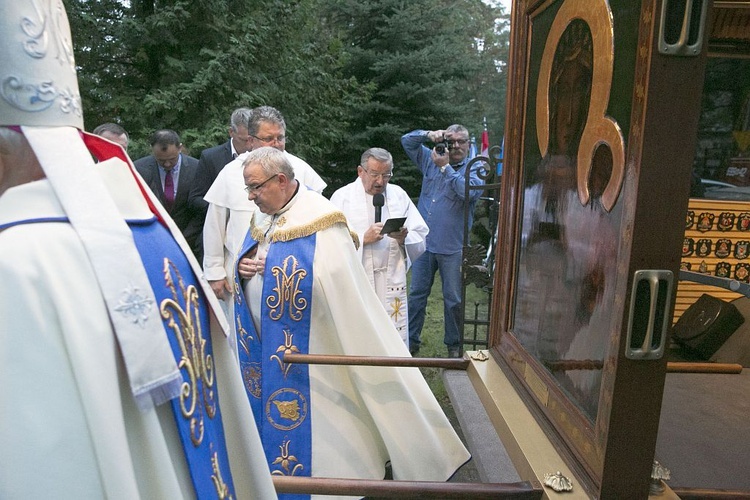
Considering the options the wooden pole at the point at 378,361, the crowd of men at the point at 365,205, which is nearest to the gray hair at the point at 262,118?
the crowd of men at the point at 365,205

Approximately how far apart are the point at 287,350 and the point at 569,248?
1.63 m

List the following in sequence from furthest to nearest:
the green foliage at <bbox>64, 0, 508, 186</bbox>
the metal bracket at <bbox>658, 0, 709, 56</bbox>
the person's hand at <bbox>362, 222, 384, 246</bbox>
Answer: the green foliage at <bbox>64, 0, 508, 186</bbox> → the person's hand at <bbox>362, 222, 384, 246</bbox> → the metal bracket at <bbox>658, 0, 709, 56</bbox>

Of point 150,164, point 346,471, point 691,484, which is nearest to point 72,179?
point 691,484

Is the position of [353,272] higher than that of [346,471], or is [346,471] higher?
[353,272]

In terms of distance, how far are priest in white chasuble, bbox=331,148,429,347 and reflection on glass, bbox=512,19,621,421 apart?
2172 mm

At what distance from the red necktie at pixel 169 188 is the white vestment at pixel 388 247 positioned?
5.23 feet

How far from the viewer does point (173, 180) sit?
510cm

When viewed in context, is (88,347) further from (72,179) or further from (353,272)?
(353,272)

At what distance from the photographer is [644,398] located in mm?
1220

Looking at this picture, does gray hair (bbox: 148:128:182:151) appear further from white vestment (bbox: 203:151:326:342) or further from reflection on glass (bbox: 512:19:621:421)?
reflection on glass (bbox: 512:19:621:421)

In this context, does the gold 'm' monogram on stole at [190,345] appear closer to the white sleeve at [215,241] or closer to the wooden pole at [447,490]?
the wooden pole at [447,490]

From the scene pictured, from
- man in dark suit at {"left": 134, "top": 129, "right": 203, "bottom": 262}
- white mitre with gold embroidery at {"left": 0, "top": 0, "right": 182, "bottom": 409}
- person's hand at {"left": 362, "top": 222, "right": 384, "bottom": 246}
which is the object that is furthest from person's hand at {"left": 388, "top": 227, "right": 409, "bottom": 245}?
white mitre with gold embroidery at {"left": 0, "top": 0, "right": 182, "bottom": 409}

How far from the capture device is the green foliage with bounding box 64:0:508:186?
8.69 metres

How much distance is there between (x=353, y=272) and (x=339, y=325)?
0.28m
